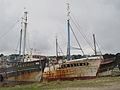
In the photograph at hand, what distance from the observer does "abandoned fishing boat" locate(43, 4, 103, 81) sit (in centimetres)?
4103

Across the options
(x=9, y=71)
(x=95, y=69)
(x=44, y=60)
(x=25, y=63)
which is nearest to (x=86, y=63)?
(x=95, y=69)

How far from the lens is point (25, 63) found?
151 feet

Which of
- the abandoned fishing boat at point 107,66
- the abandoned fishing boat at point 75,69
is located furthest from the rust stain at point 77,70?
the abandoned fishing boat at point 107,66

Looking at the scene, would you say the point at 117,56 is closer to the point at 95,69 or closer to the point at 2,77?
the point at 95,69

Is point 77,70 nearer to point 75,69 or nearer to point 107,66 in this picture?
point 75,69

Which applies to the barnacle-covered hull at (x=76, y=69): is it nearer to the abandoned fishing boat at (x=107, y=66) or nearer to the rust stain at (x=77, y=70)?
the rust stain at (x=77, y=70)

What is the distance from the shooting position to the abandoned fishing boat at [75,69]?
135ft

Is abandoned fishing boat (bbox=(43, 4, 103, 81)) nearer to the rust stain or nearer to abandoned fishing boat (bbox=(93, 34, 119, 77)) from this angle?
the rust stain

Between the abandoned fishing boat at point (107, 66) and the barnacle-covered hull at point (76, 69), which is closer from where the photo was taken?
the barnacle-covered hull at point (76, 69)

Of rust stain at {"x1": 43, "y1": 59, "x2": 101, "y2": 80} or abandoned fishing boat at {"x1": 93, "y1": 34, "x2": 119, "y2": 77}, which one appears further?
abandoned fishing boat at {"x1": 93, "y1": 34, "x2": 119, "y2": 77}

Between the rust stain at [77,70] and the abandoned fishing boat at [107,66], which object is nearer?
the rust stain at [77,70]

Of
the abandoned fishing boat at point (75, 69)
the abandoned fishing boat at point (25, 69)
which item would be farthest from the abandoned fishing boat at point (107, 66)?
the abandoned fishing boat at point (25, 69)

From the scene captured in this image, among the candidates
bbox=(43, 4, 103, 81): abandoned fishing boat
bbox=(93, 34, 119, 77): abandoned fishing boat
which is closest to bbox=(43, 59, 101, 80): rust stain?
bbox=(43, 4, 103, 81): abandoned fishing boat

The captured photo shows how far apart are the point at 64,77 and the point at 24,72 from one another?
871cm
